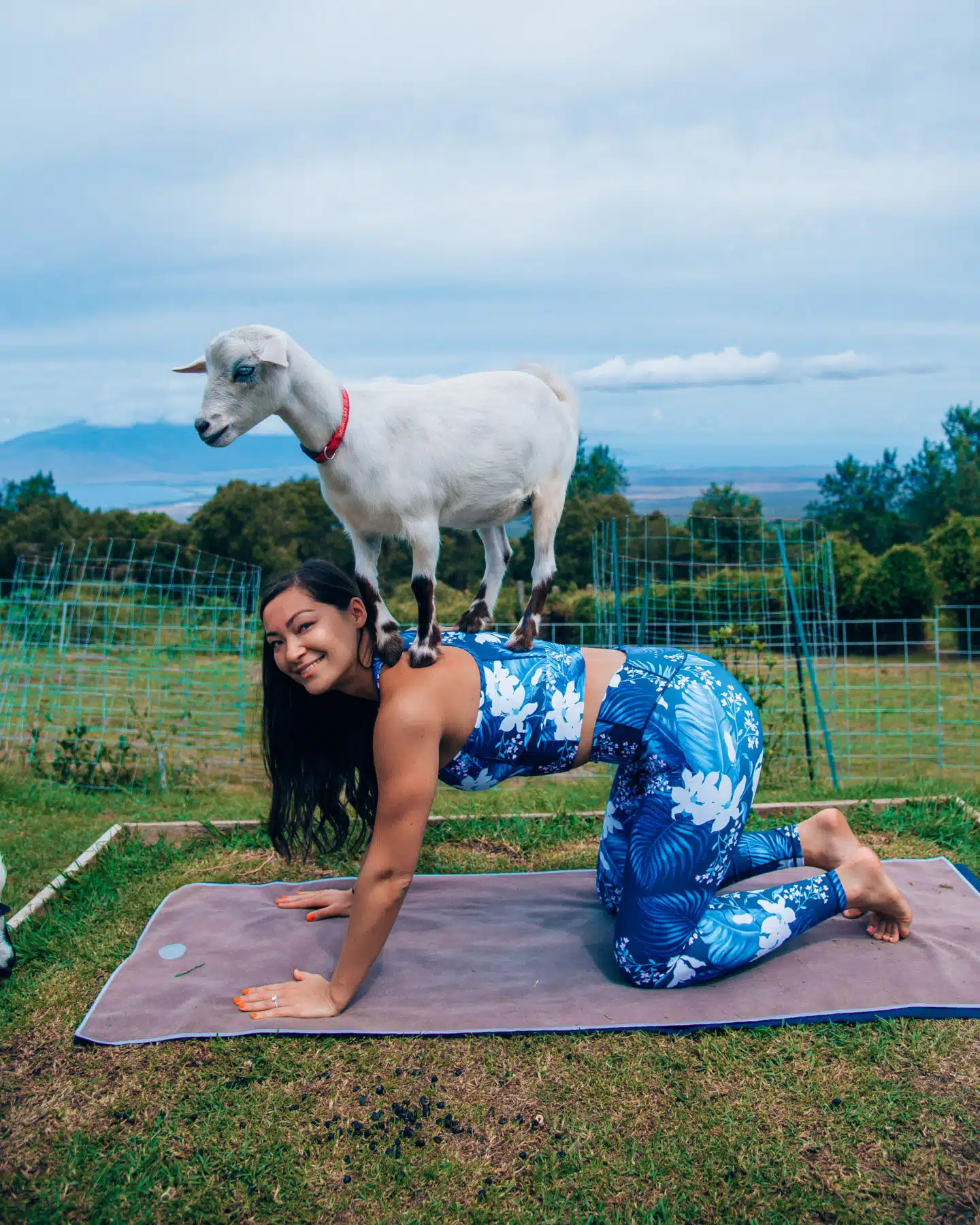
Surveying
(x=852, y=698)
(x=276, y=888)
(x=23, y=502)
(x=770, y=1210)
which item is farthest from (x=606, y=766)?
(x=23, y=502)

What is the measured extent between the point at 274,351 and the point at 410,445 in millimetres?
448

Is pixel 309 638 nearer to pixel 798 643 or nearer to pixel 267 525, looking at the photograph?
pixel 798 643

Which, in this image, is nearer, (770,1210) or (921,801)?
(770,1210)

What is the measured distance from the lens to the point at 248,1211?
7.59 ft

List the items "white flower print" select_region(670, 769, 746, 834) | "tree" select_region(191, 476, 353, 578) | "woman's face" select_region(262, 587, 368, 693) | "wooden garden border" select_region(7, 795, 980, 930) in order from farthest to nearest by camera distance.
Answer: "tree" select_region(191, 476, 353, 578), "wooden garden border" select_region(7, 795, 980, 930), "white flower print" select_region(670, 769, 746, 834), "woman's face" select_region(262, 587, 368, 693)

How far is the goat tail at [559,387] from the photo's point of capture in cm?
318

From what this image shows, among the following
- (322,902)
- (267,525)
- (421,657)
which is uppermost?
(267,525)

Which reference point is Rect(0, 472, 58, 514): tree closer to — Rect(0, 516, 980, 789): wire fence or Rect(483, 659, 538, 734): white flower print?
Rect(0, 516, 980, 789): wire fence

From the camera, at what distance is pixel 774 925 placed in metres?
3.10

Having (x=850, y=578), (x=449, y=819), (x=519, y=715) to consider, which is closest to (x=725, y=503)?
(x=850, y=578)

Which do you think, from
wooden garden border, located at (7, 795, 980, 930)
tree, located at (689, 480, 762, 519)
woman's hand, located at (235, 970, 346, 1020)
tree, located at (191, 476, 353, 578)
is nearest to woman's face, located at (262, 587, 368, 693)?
woman's hand, located at (235, 970, 346, 1020)

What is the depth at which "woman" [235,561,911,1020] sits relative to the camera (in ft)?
8.98

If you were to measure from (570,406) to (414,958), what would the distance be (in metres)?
1.95

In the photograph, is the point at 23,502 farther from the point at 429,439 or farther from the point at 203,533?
the point at 429,439
